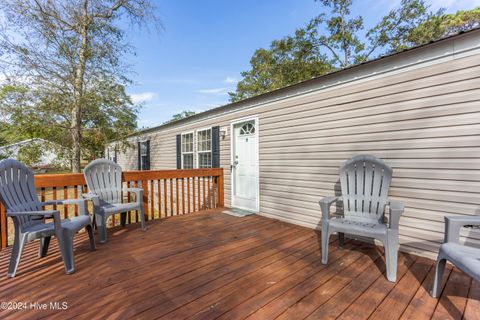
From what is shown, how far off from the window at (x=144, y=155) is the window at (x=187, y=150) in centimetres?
256

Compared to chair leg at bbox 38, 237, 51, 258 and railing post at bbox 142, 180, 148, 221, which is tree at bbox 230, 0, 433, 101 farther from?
chair leg at bbox 38, 237, 51, 258

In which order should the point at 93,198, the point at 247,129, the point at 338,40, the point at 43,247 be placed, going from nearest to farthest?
the point at 43,247 → the point at 93,198 → the point at 247,129 → the point at 338,40

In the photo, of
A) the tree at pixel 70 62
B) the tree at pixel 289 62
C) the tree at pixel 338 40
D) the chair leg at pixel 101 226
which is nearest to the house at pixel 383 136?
the chair leg at pixel 101 226

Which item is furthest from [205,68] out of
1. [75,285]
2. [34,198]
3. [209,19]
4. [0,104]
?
[75,285]

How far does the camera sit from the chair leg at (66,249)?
6.68 feet

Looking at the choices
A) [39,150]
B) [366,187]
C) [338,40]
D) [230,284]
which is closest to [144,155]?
[39,150]

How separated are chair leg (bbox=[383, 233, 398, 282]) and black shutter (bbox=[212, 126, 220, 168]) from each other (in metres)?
3.74

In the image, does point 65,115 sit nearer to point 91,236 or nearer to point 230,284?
point 91,236

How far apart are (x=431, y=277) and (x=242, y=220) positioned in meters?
2.56

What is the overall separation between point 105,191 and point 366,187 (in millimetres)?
3517

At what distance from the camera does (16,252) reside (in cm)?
199

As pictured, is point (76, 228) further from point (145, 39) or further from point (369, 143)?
point (145, 39)

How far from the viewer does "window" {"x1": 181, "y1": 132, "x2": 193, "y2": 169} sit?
627 cm

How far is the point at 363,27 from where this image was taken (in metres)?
10.5
